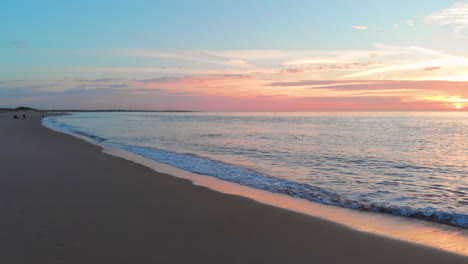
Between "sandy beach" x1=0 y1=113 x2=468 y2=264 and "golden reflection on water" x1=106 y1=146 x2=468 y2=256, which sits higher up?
"sandy beach" x1=0 y1=113 x2=468 y2=264

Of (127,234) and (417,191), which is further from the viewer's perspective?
(417,191)

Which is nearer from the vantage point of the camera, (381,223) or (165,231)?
(165,231)

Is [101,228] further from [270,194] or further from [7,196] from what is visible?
[270,194]

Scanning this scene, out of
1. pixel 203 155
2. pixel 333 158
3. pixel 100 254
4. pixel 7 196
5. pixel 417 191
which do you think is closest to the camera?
pixel 100 254

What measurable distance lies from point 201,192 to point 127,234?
12.0 ft

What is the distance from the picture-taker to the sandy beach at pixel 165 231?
463 centimetres

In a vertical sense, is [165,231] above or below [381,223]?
above

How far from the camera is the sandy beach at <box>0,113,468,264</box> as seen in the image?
4633 mm

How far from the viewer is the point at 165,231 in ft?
18.3

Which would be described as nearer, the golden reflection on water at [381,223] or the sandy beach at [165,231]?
the sandy beach at [165,231]

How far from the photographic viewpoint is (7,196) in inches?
293

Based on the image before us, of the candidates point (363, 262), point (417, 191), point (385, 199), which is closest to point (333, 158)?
point (417, 191)

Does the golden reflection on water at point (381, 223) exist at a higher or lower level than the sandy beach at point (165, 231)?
lower

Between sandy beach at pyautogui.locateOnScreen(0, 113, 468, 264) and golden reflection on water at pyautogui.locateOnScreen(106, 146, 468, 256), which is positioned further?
golden reflection on water at pyautogui.locateOnScreen(106, 146, 468, 256)
